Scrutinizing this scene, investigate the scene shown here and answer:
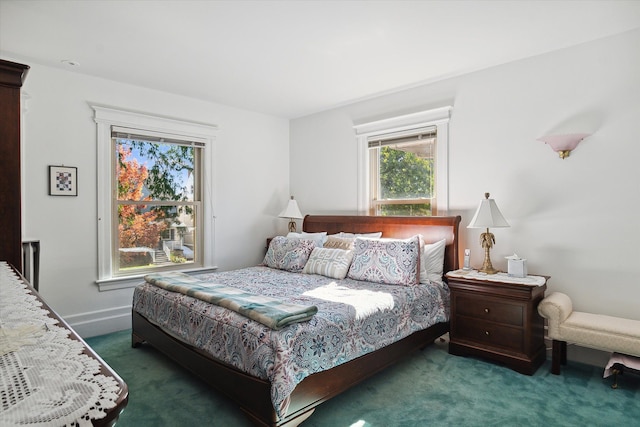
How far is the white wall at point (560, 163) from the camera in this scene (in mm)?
2842

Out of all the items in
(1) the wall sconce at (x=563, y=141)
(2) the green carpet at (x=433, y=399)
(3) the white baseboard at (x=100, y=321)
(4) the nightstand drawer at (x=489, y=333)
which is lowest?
(2) the green carpet at (x=433, y=399)

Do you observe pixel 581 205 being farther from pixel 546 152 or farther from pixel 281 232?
pixel 281 232

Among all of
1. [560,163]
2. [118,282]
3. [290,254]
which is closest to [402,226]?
[290,254]

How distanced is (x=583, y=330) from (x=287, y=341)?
2165mm

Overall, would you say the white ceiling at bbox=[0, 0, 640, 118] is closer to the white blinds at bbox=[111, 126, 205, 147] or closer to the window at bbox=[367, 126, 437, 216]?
the white blinds at bbox=[111, 126, 205, 147]

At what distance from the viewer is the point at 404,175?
13.9ft

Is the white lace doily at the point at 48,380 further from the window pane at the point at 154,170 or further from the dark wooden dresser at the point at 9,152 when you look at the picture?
the window pane at the point at 154,170

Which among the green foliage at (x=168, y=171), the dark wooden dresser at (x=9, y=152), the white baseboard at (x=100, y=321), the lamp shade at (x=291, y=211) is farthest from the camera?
the lamp shade at (x=291, y=211)

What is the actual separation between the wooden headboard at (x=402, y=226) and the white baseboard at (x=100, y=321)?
2.33m

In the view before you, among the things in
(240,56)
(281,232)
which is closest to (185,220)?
(281,232)

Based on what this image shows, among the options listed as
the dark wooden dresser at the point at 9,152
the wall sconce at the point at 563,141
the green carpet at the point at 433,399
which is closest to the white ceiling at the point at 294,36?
the wall sconce at the point at 563,141

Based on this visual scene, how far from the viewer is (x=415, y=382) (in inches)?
106

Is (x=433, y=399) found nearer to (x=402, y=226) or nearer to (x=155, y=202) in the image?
(x=402, y=226)

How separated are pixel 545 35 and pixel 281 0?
205 cm
